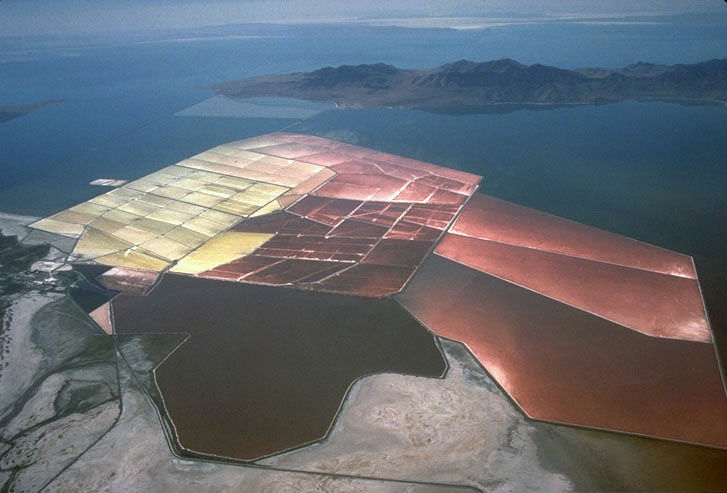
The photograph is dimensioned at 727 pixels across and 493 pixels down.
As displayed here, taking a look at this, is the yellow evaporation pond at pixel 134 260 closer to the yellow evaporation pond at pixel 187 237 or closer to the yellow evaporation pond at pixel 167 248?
the yellow evaporation pond at pixel 167 248

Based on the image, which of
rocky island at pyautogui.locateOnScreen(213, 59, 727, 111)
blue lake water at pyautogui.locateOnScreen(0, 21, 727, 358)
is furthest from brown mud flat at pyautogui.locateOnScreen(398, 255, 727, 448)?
rocky island at pyautogui.locateOnScreen(213, 59, 727, 111)

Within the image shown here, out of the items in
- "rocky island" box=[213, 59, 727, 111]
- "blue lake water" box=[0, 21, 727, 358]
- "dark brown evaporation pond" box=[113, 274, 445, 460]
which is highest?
"rocky island" box=[213, 59, 727, 111]

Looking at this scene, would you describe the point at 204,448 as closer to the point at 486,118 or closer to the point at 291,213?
the point at 291,213

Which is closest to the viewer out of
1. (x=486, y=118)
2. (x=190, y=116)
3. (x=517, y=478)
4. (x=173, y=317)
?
(x=517, y=478)

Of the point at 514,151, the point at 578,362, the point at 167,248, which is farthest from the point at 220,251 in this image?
the point at 514,151

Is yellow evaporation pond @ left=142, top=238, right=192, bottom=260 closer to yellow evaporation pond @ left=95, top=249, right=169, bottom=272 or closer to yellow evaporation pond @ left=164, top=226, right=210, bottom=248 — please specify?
yellow evaporation pond @ left=164, top=226, right=210, bottom=248

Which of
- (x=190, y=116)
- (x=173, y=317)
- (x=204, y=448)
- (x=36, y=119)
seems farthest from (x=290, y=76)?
(x=204, y=448)
